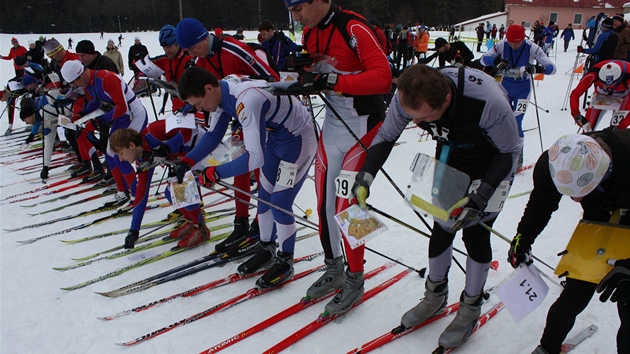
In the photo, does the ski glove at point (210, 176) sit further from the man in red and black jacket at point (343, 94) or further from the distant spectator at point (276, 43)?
the distant spectator at point (276, 43)

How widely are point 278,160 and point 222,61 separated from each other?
3.90ft

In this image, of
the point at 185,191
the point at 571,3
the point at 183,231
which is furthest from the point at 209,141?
the point at 571,3

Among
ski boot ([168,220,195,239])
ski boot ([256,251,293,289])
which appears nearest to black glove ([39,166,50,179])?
ski boot ([168,220,195,239])

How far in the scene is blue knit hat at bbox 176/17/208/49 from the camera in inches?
144

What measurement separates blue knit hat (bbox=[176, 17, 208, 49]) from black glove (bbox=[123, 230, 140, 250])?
1954 mm

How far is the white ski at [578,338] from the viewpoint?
2.62m

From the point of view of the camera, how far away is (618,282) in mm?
1892

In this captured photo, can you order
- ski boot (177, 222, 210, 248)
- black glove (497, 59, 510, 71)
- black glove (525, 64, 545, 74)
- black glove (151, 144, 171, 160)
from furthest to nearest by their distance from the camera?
black glove (497, 59, 510, 71), black glove (525, 64, 545, 74), ski boot (177, 222, 210, 248), black glove (151, 144, 171, 160)

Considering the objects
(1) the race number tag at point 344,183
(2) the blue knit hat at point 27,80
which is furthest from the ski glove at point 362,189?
(2) the blue knit hat at point 27,80

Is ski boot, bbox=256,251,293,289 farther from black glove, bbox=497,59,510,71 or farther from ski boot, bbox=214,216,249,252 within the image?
black glove, bbox=497,59,510,71

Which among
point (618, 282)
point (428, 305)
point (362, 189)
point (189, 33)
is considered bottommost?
point (428, 305)

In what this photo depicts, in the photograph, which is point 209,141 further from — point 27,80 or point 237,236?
point 27,80

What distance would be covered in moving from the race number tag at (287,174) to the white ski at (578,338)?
83.9 inches

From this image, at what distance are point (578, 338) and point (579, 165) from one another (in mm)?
1553
